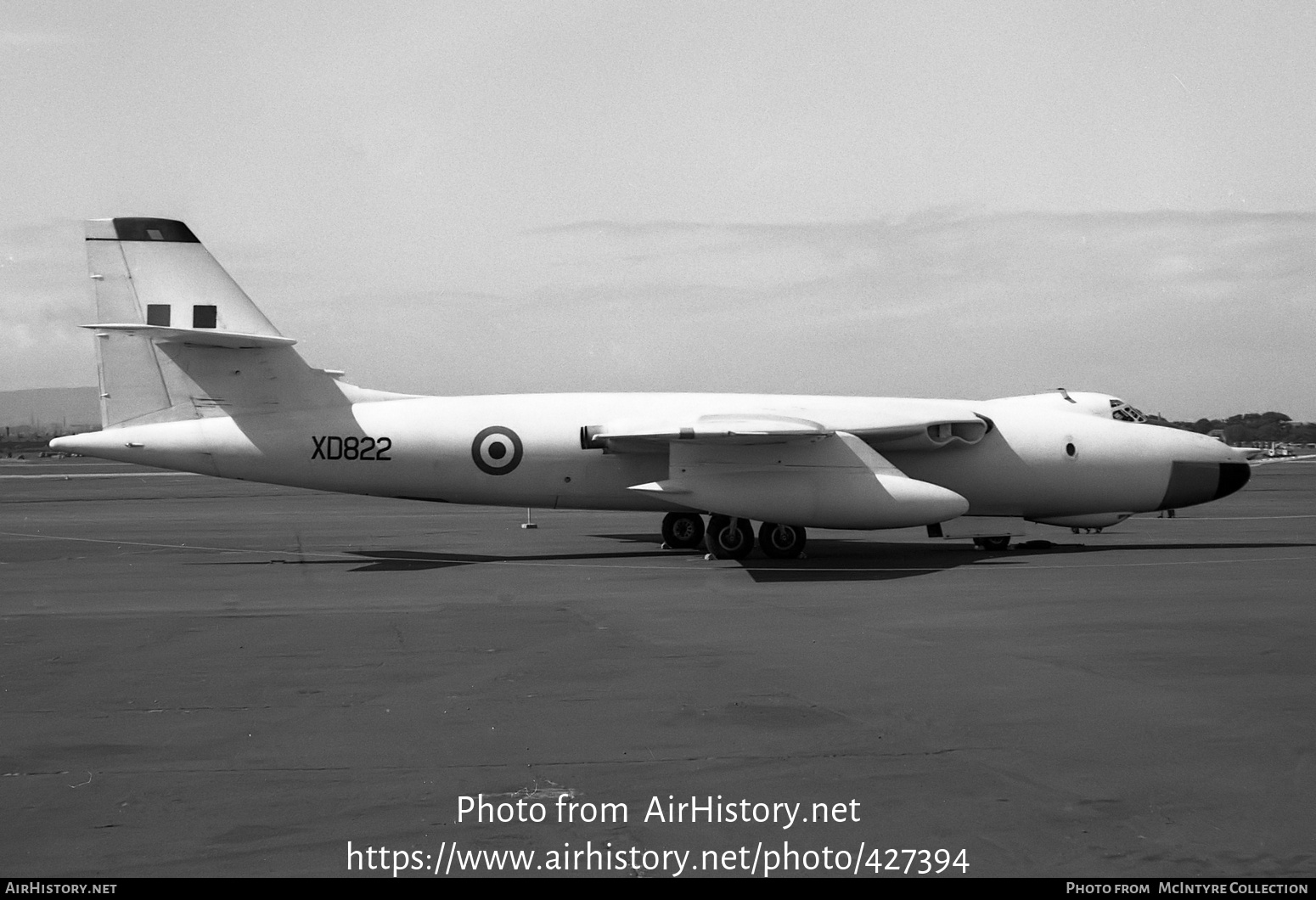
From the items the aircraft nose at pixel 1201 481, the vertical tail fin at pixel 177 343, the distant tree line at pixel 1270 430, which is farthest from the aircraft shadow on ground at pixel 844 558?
the distant tree line at pixel 1270 430

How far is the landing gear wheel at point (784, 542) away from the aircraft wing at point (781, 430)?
5.99 ft

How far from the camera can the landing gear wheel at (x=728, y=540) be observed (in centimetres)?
1969

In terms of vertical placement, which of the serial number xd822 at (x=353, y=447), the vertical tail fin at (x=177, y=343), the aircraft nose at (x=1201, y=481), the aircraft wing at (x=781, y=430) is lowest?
the aircraft nose at (x=1201, y=481)

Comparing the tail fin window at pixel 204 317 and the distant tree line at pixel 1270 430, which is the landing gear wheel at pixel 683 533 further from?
the distant tree line at pixel 1270 430

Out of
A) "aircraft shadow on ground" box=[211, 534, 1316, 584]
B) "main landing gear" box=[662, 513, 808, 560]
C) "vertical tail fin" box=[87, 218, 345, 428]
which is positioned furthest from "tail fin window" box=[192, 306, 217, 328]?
"main landing gear" box=[662, 513, 808, 560]

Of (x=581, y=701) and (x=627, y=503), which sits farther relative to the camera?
(x=627, y=503)

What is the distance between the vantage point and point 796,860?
523 cm

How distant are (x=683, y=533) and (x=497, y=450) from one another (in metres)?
4.11

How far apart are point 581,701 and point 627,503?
39.4 ft

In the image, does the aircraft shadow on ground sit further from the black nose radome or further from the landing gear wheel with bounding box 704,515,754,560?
the black nose radome

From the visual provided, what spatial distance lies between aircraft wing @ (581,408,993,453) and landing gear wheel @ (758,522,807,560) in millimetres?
1825

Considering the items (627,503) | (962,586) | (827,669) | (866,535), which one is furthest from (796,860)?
(866,535)

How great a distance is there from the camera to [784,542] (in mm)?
19922
